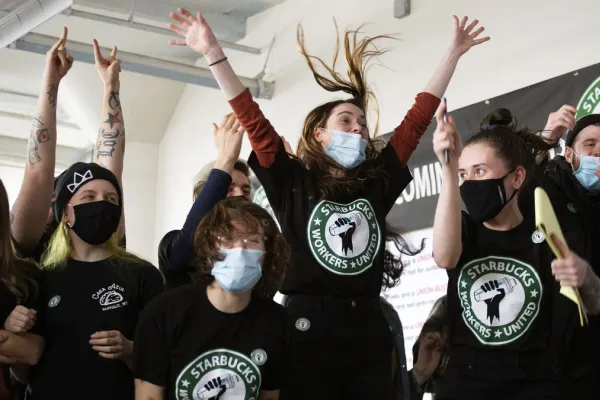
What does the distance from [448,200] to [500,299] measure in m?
0.39

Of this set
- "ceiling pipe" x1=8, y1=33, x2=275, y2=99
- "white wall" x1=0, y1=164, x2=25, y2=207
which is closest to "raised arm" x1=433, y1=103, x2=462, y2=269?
"ceiling pipe" x1=8, y1=33, x2=275, y2=99

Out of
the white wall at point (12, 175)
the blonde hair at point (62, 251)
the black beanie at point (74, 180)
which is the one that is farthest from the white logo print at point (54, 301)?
the white wall at point (12, 175)

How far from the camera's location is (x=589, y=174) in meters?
3.26

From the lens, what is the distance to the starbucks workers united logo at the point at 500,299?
112 inches

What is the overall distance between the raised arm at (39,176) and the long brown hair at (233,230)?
1.78 feet

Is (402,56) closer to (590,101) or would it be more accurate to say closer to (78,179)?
(590,101)

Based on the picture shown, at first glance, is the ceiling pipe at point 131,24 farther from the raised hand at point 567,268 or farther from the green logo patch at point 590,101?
the raised hand at point 567,268

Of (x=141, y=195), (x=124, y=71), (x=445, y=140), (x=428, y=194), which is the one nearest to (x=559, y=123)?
(x=445, y=140)

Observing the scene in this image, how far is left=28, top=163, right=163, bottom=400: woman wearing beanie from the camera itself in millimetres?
2709

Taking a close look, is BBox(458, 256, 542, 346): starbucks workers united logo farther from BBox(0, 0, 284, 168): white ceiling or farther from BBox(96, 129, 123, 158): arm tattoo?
BBox(0, 0, 284, 168): white ceiling

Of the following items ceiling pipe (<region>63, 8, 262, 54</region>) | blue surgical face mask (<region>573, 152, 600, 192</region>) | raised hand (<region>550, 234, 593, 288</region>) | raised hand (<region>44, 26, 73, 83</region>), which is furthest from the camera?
ceiling pipe (<region>63, 8, 262, 54</region>)

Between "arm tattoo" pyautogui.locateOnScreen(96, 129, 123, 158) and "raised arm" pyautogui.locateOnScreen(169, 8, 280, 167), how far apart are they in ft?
2.13

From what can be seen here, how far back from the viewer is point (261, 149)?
295 centimetres

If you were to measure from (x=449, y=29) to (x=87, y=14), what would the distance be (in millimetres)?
3421
